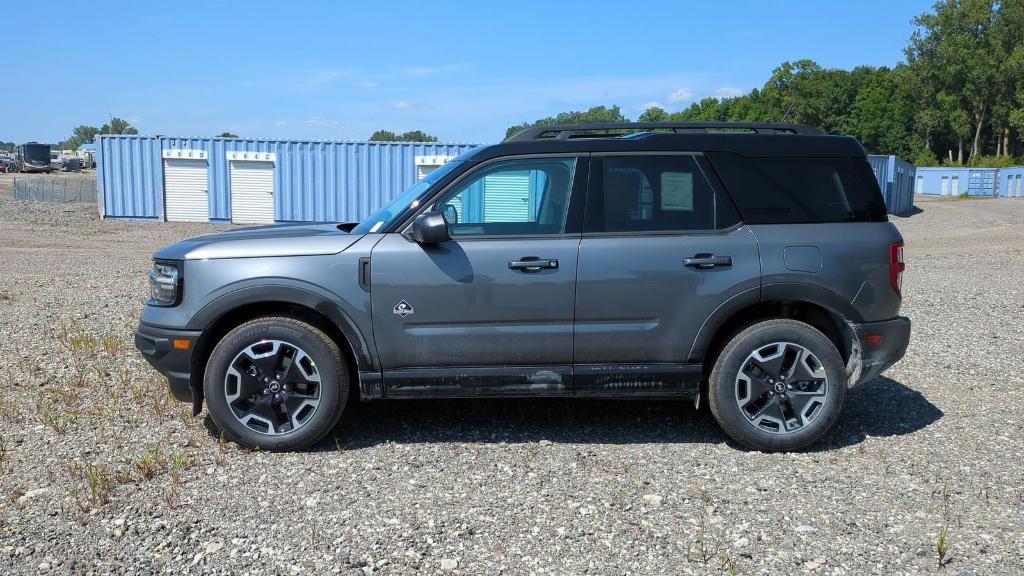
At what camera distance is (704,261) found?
4.88 meters

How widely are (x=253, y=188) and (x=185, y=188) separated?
2.48 meters

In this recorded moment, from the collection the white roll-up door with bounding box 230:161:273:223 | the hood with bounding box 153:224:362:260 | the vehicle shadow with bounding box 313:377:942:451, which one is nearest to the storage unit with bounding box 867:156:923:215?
the white roll-up door with bounding box 230:161:273:223

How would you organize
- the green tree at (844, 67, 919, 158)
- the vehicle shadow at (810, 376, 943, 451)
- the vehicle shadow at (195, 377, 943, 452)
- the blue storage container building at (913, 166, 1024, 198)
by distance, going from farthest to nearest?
the green tree at (844, 67, 919, 158) < the blue storage container building at (913, 166, 1024, 198) < the vehicle shadow at (810, 376, 943, 451) < the vehicle shadow at (195, 377, 943, 452)

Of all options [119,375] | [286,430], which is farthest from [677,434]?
[119,375]

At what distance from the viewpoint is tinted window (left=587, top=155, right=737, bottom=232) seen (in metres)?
4.98

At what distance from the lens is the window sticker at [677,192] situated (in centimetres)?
503

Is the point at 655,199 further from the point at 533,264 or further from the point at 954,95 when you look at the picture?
the point at 954,95

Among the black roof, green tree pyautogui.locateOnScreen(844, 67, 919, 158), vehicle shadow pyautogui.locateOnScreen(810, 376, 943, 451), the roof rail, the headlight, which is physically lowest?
vehicle shadow pyautogui.locateOnScreen(810, 376, 943, 451)

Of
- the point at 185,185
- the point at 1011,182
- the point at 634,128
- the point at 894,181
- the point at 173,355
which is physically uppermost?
the point at 1011,182

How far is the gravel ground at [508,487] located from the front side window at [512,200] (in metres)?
1.34

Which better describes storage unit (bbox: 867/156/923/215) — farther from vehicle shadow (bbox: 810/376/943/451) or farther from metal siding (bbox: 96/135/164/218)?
vehicle shadow (bbox: 810/376/943/451)

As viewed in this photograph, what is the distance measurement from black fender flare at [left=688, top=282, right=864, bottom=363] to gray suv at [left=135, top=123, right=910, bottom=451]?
0.01m

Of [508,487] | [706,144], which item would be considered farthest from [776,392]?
[508,487]

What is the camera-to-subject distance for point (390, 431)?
541 centimetres
